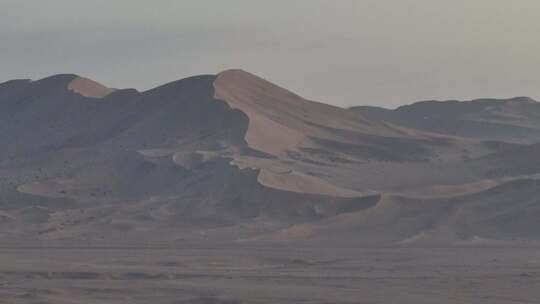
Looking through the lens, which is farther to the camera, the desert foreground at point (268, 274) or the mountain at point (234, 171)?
the mountain at point (234, 171)

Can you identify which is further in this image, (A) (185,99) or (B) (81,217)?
(A) (185,99)

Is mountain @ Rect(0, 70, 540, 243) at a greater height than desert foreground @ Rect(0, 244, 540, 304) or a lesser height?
greater

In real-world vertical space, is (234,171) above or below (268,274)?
above

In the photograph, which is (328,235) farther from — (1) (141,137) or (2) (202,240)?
(1) (141,137)

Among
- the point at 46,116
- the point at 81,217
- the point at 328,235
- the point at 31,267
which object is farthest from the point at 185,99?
the point at 31,267

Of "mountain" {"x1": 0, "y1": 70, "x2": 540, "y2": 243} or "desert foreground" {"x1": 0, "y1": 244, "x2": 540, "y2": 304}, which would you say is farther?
"mountain" {"x1": 0, "y1": 70, "x2": 540, "y2": 243}

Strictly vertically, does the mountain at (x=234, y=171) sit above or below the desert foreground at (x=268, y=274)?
above

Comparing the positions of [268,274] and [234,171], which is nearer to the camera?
[268,274]

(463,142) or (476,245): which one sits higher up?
(463,142)
